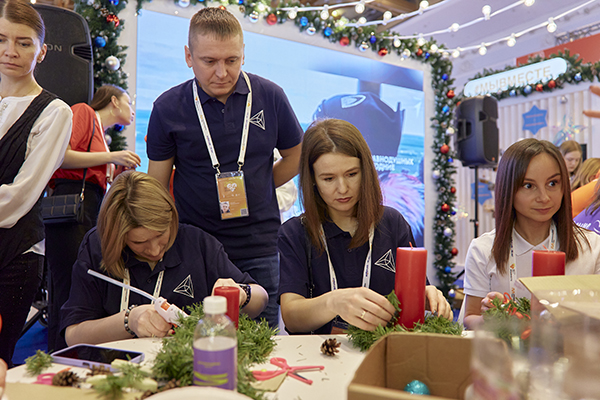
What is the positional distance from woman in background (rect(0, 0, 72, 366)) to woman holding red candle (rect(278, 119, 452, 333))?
95cm

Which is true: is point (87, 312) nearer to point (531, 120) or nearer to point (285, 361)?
point (285, 361)

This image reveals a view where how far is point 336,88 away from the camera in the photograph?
4.90 meters

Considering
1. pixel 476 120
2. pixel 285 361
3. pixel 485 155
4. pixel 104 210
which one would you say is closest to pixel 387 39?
pixel 476 120

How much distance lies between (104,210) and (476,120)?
14.4ft

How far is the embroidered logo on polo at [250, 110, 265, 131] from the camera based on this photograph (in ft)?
6.73

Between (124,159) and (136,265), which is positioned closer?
(136,265)

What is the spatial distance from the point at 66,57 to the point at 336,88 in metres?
2.82

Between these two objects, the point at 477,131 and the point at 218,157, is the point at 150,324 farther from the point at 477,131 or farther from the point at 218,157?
the point at 477,131

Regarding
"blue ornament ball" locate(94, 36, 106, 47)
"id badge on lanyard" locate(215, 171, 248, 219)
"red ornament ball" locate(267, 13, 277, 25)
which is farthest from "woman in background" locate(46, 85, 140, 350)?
"red ornament ball" locate(267, 13, 277, 25)

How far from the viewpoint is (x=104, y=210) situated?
1544mm

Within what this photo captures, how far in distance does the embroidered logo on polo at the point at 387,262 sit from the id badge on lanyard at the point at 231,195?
64 cm

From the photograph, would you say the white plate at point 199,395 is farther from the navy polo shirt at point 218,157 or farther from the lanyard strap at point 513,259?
the lanyard strap at point 513,259

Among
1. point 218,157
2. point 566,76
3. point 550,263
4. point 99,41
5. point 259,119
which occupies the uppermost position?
point 566,76

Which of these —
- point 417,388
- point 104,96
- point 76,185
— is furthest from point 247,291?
point 104,96
